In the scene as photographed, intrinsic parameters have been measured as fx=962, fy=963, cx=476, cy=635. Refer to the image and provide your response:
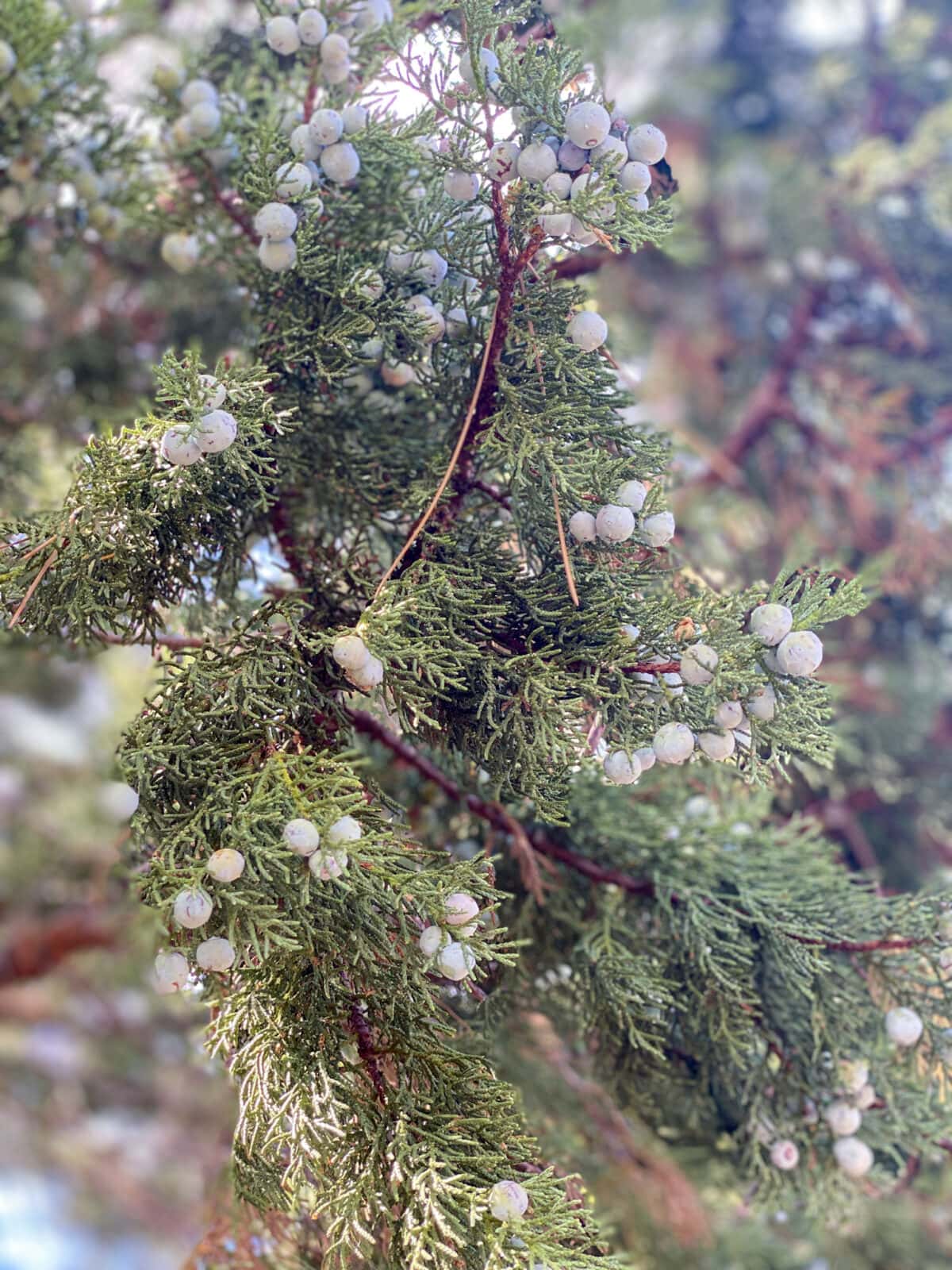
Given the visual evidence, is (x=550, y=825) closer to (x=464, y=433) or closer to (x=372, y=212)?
(x=464, y=433)

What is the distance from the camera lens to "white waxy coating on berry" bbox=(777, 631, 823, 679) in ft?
1.41

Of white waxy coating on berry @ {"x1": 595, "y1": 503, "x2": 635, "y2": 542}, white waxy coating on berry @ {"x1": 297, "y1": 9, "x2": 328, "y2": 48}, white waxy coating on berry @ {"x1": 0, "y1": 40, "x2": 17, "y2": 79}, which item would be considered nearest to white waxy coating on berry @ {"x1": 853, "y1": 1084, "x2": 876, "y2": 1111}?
white waxy coating on berry @ {"x1": 595, "y1": 503, "x2": 635, "y2": 542}

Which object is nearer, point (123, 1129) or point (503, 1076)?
point (503, 1076)

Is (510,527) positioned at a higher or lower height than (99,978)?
higher

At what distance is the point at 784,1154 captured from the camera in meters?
0.59

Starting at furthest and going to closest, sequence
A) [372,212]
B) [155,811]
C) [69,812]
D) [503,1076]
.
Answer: [69,812] → [503,1076] → [372,212] → [155,811]

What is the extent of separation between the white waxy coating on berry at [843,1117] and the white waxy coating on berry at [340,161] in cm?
62

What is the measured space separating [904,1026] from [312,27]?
0.68m

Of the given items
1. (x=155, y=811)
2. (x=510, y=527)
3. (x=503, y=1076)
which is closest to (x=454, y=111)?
(x=510, y=527)

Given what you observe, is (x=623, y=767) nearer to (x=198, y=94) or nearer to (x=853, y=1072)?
(x=853, y=1072)

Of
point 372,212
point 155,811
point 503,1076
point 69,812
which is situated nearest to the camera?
point 155,811

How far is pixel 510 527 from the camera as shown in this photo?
1.72 ft

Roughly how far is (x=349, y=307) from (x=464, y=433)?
9 centimetres

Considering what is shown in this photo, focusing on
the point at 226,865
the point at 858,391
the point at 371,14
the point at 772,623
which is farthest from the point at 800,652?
the point at 858,391
